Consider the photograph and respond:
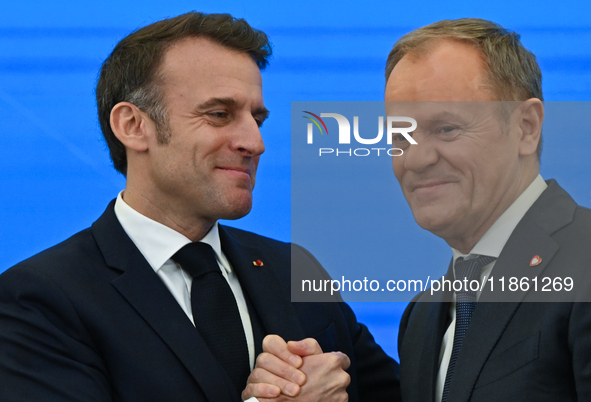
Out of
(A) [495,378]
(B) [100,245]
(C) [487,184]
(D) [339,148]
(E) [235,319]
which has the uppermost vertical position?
(D) [339,148]

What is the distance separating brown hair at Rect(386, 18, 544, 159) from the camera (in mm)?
1722

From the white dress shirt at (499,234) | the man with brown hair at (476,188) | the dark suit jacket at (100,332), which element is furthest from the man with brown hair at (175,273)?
the man with brown hair at (476,188)

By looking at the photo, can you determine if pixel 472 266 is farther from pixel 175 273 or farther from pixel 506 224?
pixel 175 273

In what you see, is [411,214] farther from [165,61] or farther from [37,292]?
[37,292]

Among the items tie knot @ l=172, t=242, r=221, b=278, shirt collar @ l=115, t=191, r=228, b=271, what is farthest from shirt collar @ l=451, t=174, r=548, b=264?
shirt collar @ l=115, t=191, r=228, b=271

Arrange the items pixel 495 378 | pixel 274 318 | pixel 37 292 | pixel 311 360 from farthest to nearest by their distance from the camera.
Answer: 1. pixel 274 318
2. pixel 311 360
3. pixel 37 292
4. pixel 495 378

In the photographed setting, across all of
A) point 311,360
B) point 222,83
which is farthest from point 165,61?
point 311,360

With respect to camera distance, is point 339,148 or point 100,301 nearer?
point 100,301

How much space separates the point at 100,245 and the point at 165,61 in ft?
2.13

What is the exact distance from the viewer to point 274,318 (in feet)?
6.32

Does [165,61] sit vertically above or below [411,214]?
above

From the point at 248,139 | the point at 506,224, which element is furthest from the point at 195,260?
the point at 506,224

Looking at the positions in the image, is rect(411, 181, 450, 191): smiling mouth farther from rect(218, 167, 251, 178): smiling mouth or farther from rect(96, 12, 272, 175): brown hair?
rect(96, 12, 272, 175): brown hair

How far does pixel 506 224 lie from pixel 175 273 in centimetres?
100
